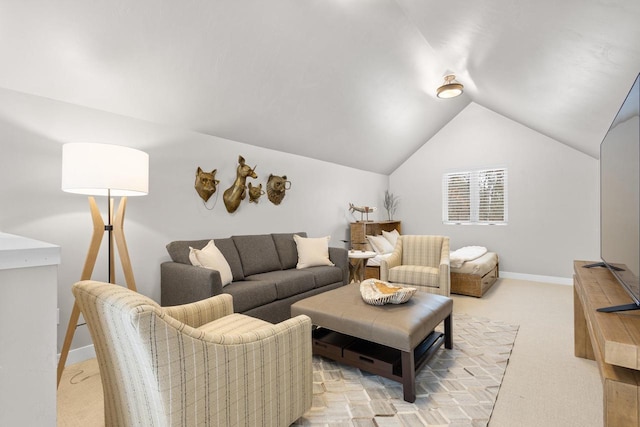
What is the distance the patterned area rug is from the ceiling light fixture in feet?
9.80

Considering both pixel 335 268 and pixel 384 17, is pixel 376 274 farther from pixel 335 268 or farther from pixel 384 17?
pixel 384 17

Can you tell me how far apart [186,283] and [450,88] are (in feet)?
12.4

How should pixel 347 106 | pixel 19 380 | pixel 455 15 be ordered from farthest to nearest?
pixel 347 106 < pixel 455 15 < pixel 19 380

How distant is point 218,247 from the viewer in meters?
3.18

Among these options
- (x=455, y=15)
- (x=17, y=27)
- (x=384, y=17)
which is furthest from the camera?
(x=384, y=17)

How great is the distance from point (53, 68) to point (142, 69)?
21.9 inches

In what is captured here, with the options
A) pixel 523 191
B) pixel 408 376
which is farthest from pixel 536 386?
pixel 523 191

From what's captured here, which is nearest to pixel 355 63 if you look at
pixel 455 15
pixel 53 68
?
pixel 455 15

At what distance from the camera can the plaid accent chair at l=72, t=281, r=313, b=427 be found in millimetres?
1046

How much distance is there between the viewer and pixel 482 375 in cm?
212

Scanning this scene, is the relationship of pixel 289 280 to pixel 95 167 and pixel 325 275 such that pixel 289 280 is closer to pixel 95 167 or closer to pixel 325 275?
pixel 325 275

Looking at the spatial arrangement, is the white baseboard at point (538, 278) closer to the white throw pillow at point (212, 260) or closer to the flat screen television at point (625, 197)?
the flat screen television at point (625, 197)

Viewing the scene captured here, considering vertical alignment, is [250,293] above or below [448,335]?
above

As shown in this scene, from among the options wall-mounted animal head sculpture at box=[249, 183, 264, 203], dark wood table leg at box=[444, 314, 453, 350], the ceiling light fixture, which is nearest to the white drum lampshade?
wall-mounted animal head sculpture at box=[249, 183, 264, 203]
